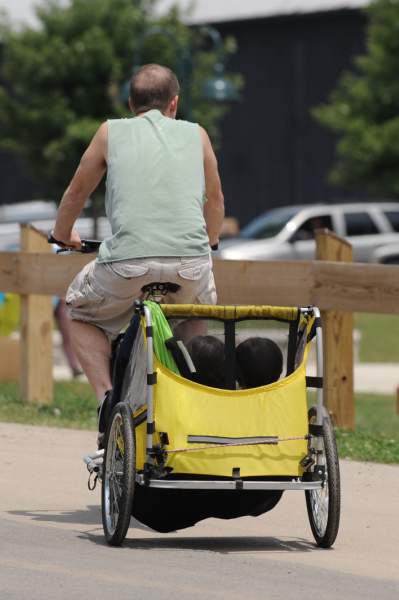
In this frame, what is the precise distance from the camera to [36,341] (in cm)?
1149

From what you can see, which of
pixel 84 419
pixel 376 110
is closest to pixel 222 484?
pixel 84 419

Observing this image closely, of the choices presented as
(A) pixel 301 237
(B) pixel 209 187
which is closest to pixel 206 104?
(A) pixel 301 237

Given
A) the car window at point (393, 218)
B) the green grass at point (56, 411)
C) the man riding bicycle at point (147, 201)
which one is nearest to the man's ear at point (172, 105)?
the man riding bicycle at point (147, 201)

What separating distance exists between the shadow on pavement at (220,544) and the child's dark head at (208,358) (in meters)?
0.64

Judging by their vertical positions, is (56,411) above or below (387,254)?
below

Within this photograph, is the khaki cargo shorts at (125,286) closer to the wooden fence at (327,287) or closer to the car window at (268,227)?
the wooden fence at (327,287)

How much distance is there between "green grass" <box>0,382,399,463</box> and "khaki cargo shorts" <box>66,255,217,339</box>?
2.47m

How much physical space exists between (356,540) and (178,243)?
4.48ft

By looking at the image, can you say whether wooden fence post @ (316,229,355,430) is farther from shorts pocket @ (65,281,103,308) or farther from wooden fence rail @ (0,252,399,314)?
shorts pocket @ (65,281,103,308)

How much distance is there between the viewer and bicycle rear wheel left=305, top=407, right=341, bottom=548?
608 centimetres

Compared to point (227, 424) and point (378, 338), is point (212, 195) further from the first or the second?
point (378, 338)

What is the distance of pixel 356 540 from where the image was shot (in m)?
6.52

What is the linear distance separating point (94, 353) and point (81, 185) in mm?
694

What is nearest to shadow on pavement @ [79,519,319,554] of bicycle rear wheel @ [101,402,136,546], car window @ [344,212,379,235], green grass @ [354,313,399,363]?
bicycle rear wheel @ [101,402,136,546]
